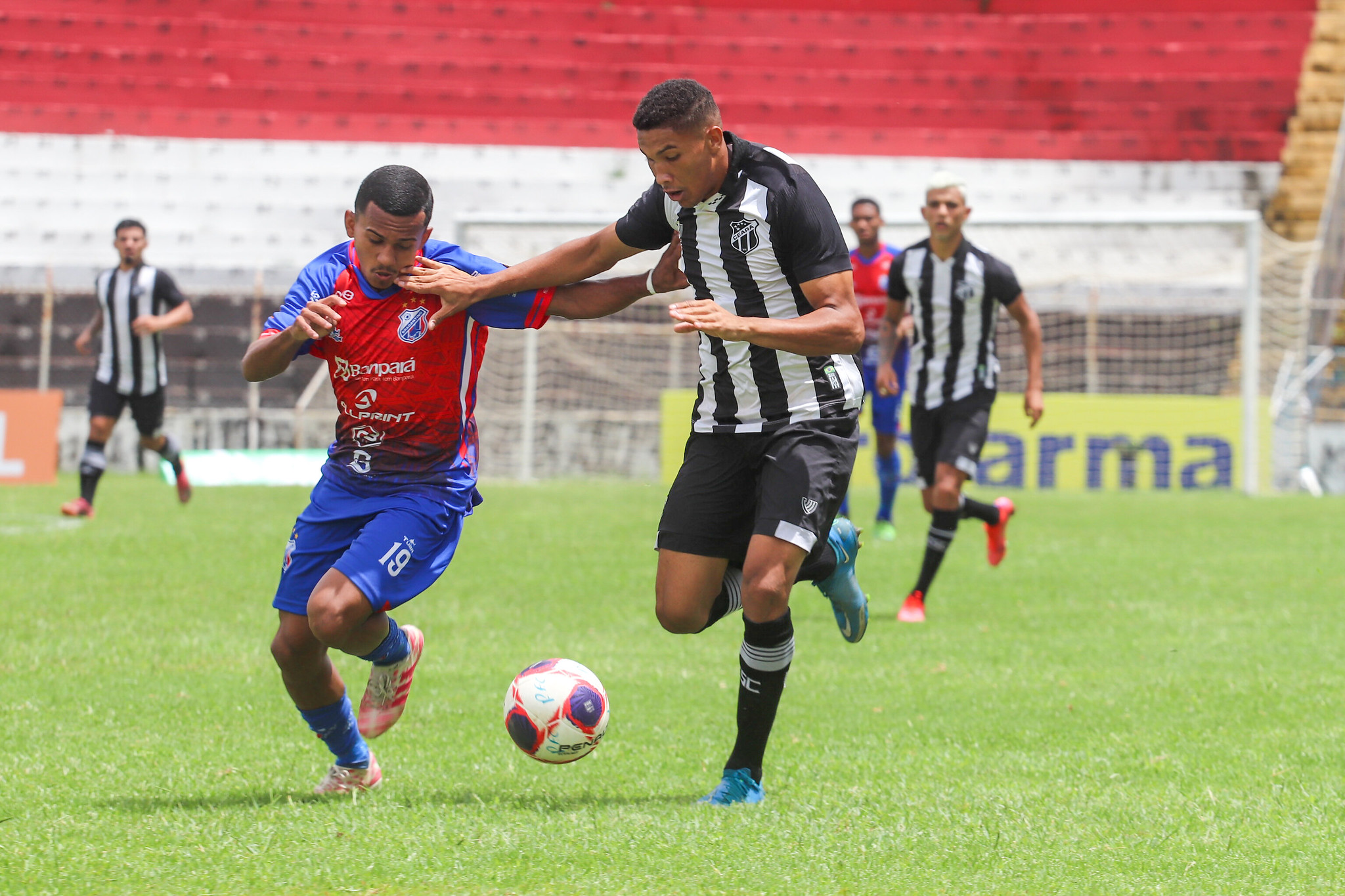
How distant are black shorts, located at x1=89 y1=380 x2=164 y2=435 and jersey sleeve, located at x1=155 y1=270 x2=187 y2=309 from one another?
785 millimetres

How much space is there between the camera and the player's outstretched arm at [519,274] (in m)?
4.43

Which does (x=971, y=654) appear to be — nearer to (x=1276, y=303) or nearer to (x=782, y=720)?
(x=782, y=720)

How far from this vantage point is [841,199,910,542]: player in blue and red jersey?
37.1ft

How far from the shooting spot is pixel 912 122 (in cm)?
2428

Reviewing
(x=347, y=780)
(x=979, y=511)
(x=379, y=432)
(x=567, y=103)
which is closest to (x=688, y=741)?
(x=347, y=780)

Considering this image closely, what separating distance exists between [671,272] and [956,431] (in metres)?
4.19

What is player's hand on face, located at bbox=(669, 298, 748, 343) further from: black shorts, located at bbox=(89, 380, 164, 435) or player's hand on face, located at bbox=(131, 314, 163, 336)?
black shorts, located at bbox=(89, 380, 164, 435)

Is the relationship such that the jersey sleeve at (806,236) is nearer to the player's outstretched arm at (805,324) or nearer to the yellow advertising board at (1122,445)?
the player's outstretched arm at (805,324)

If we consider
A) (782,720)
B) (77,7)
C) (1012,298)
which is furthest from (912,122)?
(782,720)

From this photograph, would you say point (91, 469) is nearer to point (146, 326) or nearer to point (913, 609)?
point (146, 326)

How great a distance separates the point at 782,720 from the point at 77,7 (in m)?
24.0

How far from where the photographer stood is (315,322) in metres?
4.25

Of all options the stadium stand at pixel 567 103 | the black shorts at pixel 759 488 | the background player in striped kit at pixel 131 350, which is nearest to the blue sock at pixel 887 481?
the background player in striped kit at pixel 131 350

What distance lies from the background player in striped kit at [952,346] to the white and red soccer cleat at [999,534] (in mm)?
385
